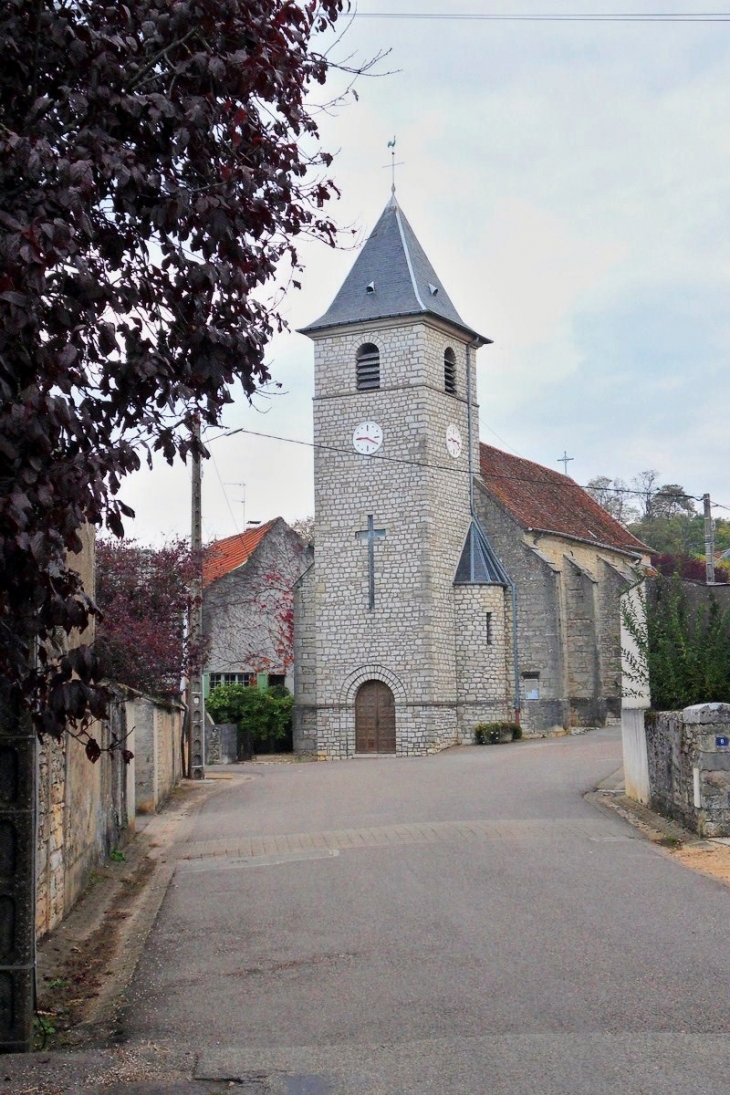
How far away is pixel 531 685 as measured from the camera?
1551 inches

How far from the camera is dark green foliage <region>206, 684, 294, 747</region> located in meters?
37.8

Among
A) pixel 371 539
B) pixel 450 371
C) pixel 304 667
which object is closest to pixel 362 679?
pixel 304 667

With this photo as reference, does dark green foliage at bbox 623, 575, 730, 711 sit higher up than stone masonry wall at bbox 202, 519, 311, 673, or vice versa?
stone masonry wall at bbox 202, 519, 311, 673

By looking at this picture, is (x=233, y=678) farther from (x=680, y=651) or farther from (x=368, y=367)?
(x=680, y=651)

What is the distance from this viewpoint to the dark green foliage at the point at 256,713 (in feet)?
124

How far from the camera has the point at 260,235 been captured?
655cm

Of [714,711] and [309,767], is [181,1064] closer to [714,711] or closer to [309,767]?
[714,711]

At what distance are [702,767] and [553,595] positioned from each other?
2694 centimetres

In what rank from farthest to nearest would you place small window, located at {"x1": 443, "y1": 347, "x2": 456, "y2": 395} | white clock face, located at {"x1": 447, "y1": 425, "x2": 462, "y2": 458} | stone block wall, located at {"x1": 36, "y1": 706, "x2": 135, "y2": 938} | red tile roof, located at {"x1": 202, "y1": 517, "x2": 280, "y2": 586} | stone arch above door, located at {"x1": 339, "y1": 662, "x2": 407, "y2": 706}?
1. red tile roof, located at {"x1": 202, "y1": 517, "x2": 280, "y2": 586}
2. small window, located at {"x1": 443, "y1": 347, "x2": 456, "y2": 395}
3. white clock face, located at {"x1": 447, "y1": 425, "x2": 462, "y2": 458}
4. stone arch above door, located at {"x1": 339, "y1": 662, "x2": 407, "y2": 706}
5. stone block wall, located at {"x1": 36, "y1": 706, "x2": 135, "y2": 938}

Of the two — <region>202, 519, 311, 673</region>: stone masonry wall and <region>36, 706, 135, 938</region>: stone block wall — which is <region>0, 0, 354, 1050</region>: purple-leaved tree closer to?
<region>36, 706, 135, 938</region>: stone block wall

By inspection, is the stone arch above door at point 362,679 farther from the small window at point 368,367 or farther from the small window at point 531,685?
the small window at point 368,367

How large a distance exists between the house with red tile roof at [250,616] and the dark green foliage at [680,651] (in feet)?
88.8

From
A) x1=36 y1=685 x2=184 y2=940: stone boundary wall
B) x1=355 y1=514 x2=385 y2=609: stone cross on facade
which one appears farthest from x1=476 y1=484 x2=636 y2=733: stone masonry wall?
x1=36 y1=685 x2=184 y2=940: stone boundary wall

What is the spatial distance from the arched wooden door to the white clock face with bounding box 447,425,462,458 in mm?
7659
